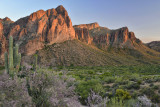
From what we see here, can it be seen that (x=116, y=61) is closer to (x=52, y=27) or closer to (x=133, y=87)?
(x=52, y=27)

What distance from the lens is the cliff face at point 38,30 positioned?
70.7 metres

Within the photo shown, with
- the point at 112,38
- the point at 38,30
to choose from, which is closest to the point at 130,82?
the point at 38,30

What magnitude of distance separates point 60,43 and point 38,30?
18.8m

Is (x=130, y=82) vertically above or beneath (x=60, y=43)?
beneath

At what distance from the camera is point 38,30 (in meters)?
79.4

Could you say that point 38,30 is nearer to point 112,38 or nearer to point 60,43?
point 60,43

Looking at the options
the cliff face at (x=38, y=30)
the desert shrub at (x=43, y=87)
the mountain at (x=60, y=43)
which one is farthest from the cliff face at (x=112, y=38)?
the desert shrub at (x=43, y=87)

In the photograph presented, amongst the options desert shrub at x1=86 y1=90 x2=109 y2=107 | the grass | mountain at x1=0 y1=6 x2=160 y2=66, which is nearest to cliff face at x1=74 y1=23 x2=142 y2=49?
mountain at x1=0 y1=6 x2=160 y2=66

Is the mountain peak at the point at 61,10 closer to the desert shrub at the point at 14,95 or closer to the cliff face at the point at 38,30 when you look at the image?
the cliff face at the point at 38,30

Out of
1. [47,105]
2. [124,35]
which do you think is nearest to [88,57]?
[47,105]

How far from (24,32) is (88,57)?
165 ft

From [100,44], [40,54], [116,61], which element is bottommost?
[116,61]

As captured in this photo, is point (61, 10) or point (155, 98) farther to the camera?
point (61, 10)

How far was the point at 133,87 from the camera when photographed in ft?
36.8
